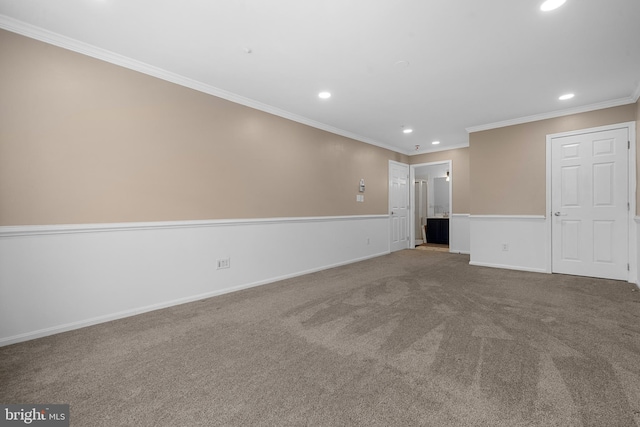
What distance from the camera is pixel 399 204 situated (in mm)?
7242

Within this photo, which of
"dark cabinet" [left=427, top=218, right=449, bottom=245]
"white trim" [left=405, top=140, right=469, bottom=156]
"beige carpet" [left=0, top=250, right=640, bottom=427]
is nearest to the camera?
"beige carpet" [left=0, top=250, right=640, bottom=427]

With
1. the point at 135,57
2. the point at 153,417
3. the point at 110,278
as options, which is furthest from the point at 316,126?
the point at 153,417

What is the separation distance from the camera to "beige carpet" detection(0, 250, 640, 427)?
150cm

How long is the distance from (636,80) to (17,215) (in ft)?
21.3

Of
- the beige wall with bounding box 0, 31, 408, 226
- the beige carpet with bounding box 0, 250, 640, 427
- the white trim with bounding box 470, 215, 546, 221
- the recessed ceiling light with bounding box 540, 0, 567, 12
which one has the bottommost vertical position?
the beige carpet with bounding box 0, 250, 640, 427

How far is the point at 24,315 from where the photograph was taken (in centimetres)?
237

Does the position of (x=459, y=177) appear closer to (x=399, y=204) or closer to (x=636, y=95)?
(x=399, y=204)

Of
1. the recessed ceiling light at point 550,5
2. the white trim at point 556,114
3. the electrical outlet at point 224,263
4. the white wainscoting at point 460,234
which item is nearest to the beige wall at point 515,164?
the white trim at point 556,114

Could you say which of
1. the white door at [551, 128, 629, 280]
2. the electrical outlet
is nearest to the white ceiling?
the white door at [551, 128, 629, 280]

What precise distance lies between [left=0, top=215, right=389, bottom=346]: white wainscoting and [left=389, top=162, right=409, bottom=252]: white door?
3234 mm

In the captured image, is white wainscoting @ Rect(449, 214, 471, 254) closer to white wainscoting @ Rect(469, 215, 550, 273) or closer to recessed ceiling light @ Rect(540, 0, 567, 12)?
white wainscoting @ Rect(469, 215, 550, 273)

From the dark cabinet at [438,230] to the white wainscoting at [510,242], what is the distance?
3231 millimetres

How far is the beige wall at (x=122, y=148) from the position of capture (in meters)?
2.37

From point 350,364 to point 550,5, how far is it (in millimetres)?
2975
